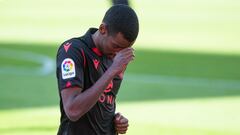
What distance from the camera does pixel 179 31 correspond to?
655 inches

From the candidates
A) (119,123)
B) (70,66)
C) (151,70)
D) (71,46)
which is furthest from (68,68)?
(151,70)

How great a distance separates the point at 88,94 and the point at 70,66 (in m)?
0.24

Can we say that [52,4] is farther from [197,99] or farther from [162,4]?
[197,99]

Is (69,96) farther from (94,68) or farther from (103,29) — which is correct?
(103,29)

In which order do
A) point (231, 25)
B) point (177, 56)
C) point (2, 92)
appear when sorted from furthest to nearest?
point (231, 25) < point (177, 56) < point (2, 92)

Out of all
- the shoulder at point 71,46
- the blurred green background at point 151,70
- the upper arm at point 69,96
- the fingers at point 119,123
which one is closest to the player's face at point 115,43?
the shoulder at point 71,46

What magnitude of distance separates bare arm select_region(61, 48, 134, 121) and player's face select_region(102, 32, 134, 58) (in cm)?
6

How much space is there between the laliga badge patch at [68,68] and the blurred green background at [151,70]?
170 inches

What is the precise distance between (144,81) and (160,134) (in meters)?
2.91

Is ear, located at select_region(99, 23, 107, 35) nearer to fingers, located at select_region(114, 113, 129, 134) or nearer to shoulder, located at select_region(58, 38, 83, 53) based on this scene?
shoulder, located at select_region(58, 38, 83, 53)

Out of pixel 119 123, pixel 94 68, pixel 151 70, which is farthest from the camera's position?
pixel 151 70

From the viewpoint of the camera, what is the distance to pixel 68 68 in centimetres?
420

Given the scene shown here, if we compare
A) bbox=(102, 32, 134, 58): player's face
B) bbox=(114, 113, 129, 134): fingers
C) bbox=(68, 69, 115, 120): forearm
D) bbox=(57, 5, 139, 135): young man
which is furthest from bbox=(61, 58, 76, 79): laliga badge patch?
bbox=(114, 113, 129, 134): fingers

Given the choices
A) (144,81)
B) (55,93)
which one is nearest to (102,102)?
(55,93)
